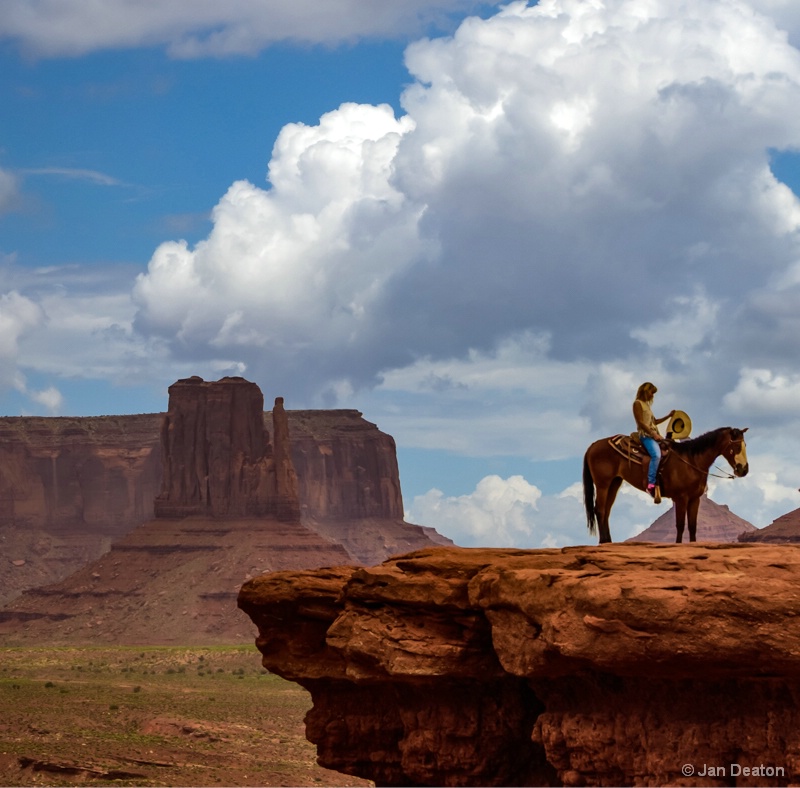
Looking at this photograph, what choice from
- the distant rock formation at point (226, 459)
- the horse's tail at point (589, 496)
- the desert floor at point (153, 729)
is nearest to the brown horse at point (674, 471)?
the horse's tail at point (589, 496)

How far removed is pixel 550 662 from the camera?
1998cm

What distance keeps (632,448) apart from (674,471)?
832mm

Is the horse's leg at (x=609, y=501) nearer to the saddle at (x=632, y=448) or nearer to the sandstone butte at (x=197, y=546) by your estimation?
the saddle at (x=632, y=448)

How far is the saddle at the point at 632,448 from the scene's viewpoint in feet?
85.9

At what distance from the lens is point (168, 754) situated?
5816 cm

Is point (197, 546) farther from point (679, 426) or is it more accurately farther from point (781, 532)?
point (679, 426)

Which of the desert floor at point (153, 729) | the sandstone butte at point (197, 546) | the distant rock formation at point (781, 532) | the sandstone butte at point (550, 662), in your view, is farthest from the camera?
the sandstone butte at point (197, 546)

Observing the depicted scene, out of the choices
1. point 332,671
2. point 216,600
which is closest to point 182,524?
point 216,600

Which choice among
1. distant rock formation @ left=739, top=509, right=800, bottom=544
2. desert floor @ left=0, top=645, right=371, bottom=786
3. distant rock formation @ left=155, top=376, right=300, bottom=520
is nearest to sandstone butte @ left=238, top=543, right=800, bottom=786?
desert floor @ left=0, top=645, right=371, bottom=786

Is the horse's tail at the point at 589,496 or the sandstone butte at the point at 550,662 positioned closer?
the sandstone butte at the point at 550,662

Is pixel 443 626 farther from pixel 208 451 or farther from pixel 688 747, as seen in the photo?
pixel 208 451

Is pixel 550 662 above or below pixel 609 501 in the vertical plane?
below

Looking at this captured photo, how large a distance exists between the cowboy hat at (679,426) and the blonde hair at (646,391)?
62 cm

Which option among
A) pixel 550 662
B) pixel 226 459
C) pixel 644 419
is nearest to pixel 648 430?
pixel 644 419
